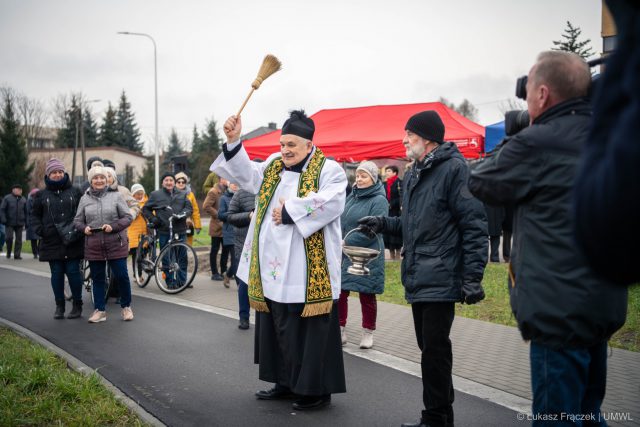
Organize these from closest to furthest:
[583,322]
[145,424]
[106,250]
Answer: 1. [583,322]
2. [145,424]
3. [106,250]

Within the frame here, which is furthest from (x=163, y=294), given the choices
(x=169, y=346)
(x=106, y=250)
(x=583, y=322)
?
(x=583, y=322)

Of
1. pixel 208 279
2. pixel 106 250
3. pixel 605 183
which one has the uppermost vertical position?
pixel 605 183

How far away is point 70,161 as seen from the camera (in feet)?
206

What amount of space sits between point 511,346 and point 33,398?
189 inches

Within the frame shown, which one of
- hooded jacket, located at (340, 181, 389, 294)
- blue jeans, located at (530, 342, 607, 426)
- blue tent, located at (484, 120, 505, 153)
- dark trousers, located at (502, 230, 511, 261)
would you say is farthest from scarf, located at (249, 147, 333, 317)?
dark trousers, located at (502, 230, 511, 261)

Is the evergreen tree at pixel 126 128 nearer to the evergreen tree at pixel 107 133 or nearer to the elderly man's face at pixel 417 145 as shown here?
the evergreen tree at pixel 107 133

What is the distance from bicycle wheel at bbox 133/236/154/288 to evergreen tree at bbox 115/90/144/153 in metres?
65.2

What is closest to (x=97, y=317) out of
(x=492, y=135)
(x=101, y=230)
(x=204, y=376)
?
(x=101, y=230)

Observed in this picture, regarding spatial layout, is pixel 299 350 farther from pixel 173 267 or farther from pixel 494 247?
pixel 494 247

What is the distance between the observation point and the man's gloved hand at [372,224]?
4.51 meters

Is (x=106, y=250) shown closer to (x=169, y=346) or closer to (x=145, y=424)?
(x=169, y=346)

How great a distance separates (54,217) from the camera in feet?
26.4

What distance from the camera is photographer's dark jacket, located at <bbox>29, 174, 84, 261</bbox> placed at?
800 cm

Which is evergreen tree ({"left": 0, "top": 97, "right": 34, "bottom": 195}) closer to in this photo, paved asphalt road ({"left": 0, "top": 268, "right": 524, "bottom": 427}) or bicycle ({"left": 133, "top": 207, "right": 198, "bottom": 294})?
bicycle ({"left": 133, "top": 207, "right": 198, "bottom": 294})
